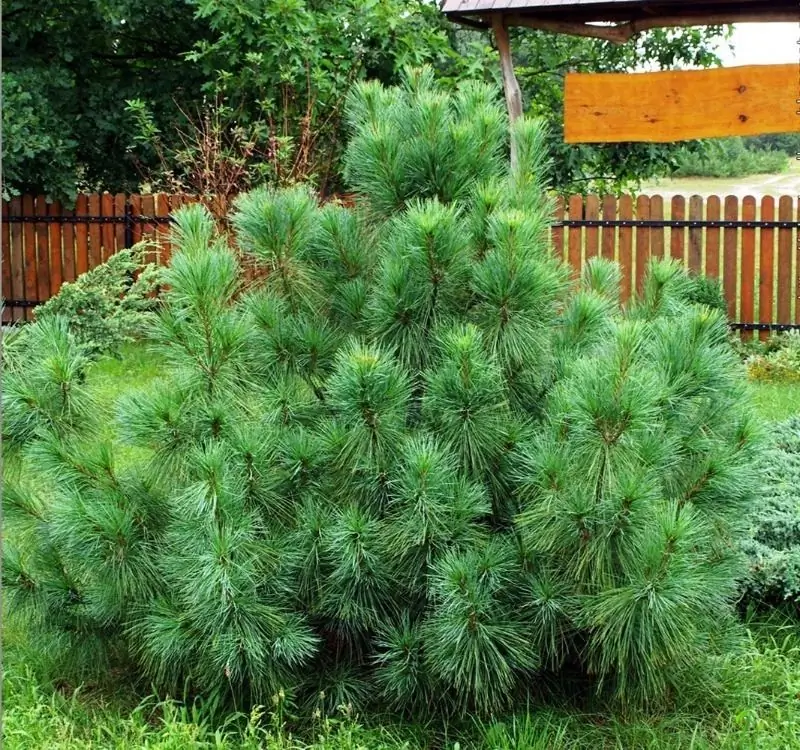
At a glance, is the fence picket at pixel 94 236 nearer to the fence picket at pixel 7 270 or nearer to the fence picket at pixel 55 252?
the fence picket at pixel 55 252

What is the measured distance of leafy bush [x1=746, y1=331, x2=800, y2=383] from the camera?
9219 mm

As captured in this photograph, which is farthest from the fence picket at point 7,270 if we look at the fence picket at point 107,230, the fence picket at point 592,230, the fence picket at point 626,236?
the fence picket at point 626,236

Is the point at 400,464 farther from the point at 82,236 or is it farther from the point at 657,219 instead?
the point at 82,236

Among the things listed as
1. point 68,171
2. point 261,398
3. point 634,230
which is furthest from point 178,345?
point 68,171

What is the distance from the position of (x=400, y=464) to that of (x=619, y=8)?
642 cm

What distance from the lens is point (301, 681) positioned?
312cm

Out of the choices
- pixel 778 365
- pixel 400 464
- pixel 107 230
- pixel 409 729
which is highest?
pixel 107 230

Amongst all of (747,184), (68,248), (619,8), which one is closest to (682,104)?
(619,8)

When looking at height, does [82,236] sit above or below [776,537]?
above

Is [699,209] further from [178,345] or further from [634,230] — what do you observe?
[178,345]

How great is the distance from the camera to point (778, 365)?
30.8 feet

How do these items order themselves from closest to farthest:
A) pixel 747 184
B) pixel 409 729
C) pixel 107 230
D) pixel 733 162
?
pixel 409 729, pixel 107 230, pixel 747 184, pixel 733 162

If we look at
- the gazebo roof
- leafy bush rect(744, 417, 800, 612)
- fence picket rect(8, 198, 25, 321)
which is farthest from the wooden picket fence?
leafy bush rect(744, 417, 800, 612)

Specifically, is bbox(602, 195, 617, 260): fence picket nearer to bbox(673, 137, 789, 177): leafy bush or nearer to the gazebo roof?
the gazebo roof
